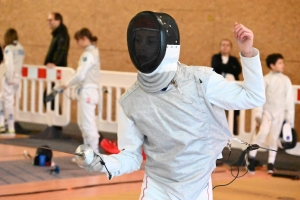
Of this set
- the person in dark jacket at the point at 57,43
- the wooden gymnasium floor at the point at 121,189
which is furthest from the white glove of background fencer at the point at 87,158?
the person in dark jacket at the point at 57,43

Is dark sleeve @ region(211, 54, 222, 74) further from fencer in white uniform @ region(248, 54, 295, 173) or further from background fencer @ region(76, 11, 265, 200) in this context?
background fencer @ region(76, 11, 265, 200)

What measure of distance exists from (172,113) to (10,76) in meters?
6.29

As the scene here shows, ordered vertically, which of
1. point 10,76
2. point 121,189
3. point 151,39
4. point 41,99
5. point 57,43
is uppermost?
point 151,39

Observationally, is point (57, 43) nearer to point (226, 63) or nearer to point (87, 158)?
point (226, 63)

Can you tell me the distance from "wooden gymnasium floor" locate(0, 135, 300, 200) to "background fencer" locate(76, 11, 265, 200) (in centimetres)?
272

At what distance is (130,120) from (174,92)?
10.7 inches

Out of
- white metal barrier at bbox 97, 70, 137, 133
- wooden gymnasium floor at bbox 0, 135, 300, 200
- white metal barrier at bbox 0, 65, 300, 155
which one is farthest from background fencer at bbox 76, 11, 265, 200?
white metal barrier at bbox 97, 70, 137, 133

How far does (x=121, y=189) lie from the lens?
20.7 feet

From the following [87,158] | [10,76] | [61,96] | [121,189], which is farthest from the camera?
[61,96]

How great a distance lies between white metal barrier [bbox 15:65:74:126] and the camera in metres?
9.38

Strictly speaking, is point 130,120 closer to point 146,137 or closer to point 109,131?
point 146,137

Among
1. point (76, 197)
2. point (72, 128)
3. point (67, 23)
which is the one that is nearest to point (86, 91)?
point (76, 197)

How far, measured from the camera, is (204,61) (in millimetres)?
10031

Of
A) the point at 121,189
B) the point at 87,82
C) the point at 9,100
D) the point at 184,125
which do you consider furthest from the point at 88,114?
the point at 184,125
